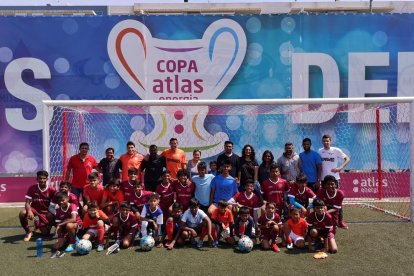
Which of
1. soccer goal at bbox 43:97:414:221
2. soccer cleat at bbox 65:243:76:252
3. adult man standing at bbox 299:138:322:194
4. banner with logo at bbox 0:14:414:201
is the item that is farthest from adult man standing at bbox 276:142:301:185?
soccer cleat at bbox 65:243:76:252

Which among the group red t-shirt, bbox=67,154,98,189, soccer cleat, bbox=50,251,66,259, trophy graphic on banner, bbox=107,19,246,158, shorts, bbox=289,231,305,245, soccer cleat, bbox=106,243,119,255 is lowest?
soccer cleat, bbox=50,251,66,259

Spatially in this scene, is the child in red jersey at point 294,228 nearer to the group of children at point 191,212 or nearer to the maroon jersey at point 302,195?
the group of children at point 191,212

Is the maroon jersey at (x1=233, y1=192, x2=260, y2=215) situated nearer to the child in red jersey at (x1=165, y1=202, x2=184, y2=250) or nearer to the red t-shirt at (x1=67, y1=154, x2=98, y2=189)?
the child in red jersey at (x1=165, y1=202, x2=184, y2=250)

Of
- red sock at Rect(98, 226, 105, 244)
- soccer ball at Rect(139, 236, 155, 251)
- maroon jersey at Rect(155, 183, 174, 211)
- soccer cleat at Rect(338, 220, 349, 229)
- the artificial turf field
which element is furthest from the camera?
soccer cleat at Rect(338, 220, 349, 229)

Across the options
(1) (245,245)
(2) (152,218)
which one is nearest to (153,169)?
(2) (152,218)

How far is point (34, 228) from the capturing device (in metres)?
6.16

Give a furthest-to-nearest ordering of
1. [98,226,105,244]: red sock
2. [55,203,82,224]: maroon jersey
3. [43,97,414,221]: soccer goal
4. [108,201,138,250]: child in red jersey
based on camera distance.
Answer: [43,97,414,221]: soccer goal
[55,203,82,224]: maroon jersey
[108,201,138,250]: child in red jersey
[98,226,105,244]: red sock

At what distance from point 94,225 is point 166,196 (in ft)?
3.56

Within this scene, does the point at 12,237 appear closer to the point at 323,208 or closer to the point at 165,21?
the point at 323,208

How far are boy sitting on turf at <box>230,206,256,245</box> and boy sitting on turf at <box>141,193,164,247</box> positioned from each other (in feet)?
3.29

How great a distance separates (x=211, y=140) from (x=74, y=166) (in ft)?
10.6

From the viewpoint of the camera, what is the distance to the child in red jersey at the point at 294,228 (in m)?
5.30

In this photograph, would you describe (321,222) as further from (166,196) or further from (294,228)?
(166,196)

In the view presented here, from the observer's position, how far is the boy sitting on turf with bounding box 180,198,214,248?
5.37 meters
